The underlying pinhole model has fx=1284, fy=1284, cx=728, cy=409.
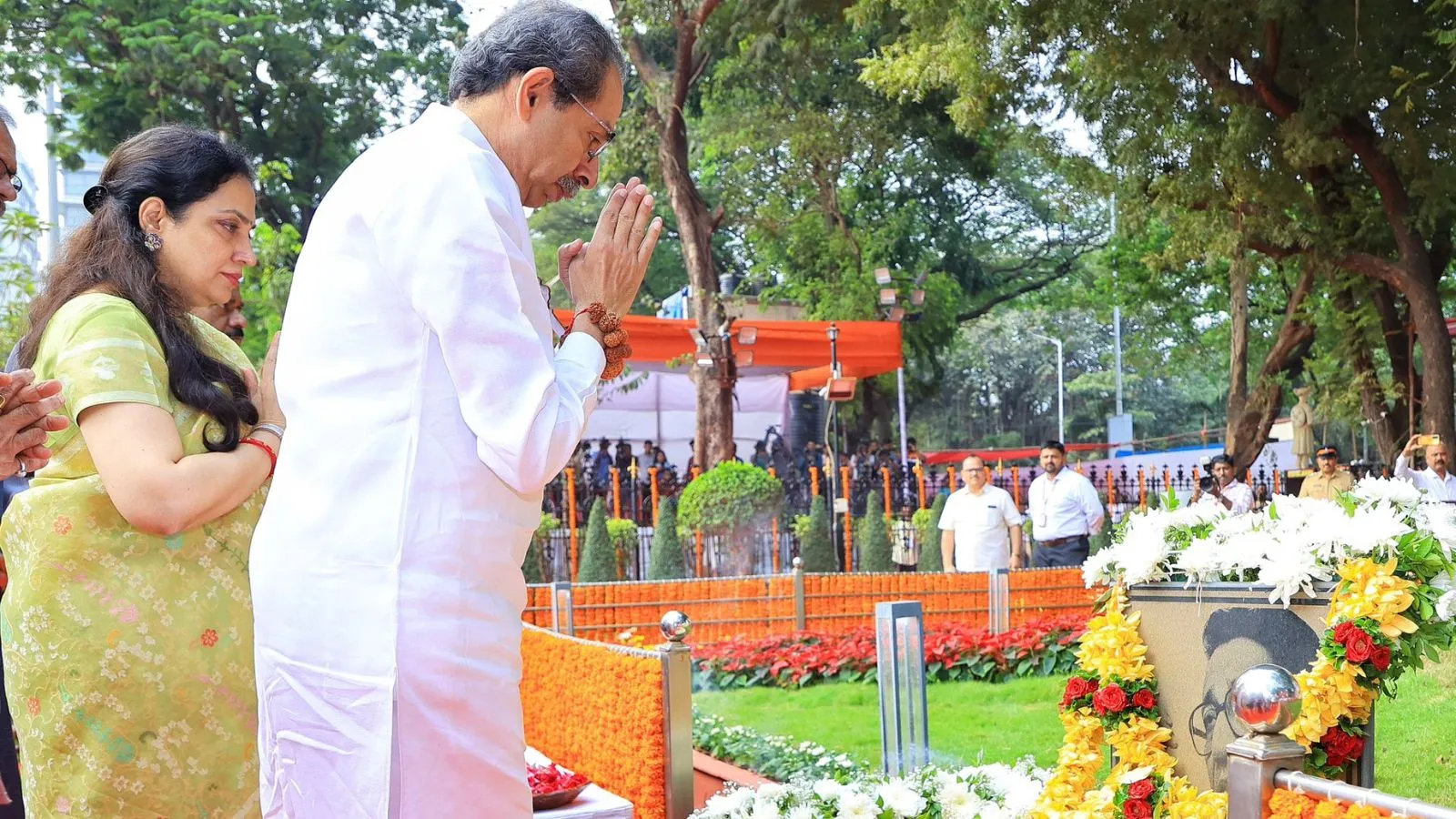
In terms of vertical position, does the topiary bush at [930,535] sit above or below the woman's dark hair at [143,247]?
below

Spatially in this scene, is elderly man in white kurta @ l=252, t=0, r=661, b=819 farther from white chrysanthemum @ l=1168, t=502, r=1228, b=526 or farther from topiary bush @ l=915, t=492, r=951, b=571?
topiary bush @ l=915, t=492, r=951, b=571

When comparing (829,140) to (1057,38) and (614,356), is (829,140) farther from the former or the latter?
(614,356)

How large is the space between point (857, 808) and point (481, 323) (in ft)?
7.01

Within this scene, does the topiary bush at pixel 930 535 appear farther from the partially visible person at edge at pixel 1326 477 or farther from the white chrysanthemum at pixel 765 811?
the white chrysanthemum at pixel 765 811

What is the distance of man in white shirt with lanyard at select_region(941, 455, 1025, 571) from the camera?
9.97 m

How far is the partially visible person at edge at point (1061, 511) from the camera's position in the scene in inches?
379

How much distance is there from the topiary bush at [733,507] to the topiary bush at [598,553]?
113 cm

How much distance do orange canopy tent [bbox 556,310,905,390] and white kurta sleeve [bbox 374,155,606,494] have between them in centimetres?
1379

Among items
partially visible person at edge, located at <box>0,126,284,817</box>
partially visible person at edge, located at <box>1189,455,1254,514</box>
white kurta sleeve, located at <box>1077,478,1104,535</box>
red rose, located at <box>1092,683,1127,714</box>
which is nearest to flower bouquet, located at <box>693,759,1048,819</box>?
red rose, located at <box>1092,683,1127,714</box>

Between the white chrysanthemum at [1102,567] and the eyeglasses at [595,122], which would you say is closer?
the eyeglasses at [595,122]

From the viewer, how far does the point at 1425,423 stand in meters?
12.5

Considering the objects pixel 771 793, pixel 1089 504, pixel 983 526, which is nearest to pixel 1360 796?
pixel 771 793

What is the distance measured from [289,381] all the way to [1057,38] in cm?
1135

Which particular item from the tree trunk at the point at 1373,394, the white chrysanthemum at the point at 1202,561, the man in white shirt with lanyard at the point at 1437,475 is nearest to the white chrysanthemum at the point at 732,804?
the white chrysanthemum at the point at 1202,561
